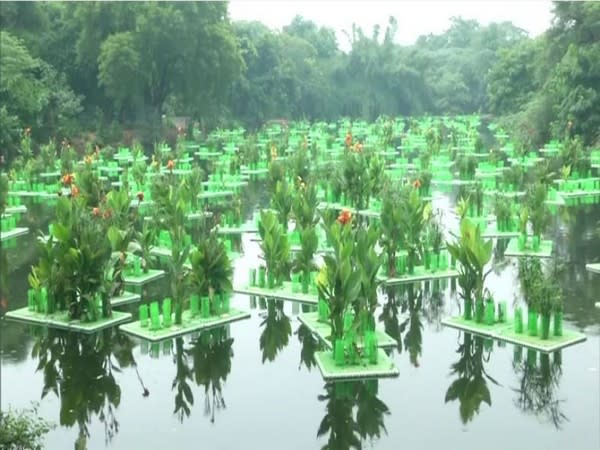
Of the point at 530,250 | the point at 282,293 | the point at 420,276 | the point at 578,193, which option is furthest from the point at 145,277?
the point at 578,193

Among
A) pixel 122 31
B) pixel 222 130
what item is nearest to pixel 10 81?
pixel 122 31

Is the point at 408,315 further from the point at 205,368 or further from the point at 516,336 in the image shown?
the point at 205,368

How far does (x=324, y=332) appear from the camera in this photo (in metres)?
8.66

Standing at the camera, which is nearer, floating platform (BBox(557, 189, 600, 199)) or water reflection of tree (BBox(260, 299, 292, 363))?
water reflection of tree (BBox(260, 299, 292, 363))

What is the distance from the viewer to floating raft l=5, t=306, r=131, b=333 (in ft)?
29.2

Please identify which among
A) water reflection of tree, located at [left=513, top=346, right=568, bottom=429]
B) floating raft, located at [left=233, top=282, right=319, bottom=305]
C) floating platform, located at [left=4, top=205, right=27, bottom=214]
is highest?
floating platform, located at [left=4, top=205, right=27, bottom=214]

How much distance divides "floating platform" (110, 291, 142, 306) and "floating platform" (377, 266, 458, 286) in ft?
9.53

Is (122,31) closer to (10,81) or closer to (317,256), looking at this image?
(10,81)

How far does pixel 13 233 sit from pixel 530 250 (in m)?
8.19

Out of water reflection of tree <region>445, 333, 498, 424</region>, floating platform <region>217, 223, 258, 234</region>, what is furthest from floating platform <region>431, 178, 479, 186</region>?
water reflection of tree <region>445, 333, 498, 424</region>

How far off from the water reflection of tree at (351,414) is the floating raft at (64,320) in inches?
109

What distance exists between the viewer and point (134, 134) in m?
32.8

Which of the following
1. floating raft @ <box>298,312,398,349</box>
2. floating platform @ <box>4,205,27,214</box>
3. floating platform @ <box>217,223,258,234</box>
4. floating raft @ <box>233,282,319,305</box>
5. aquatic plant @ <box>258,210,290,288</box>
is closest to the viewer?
floating raft @ <box>298,312,398,349</box>

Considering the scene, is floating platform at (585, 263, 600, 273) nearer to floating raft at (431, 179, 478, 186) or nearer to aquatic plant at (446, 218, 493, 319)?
aquatic plant at (446, 218, 493, 319)
